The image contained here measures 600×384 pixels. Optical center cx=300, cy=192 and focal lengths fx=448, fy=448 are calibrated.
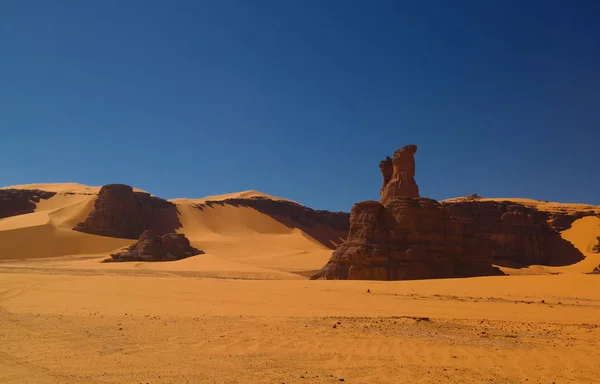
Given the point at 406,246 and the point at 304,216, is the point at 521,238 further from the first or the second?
the point at 304,216

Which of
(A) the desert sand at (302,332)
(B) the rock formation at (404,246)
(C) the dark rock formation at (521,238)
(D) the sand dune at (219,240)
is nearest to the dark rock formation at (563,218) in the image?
(D) the sand dune at (219,240)

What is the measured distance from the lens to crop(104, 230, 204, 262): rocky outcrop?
3588 cm

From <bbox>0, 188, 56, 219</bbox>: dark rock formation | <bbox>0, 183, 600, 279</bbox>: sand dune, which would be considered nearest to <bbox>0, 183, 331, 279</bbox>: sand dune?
<bbox>0, 183, 600, 279</bbox>: sand dune

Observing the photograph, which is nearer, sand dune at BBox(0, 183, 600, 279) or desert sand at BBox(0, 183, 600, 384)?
desert sand at BBox(0, 183, 600, 384)

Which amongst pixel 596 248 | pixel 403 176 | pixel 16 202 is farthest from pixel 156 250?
pixel 596 248

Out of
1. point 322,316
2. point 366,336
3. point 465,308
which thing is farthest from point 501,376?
point 465,308

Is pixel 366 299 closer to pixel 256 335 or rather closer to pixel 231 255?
pixel 256 335

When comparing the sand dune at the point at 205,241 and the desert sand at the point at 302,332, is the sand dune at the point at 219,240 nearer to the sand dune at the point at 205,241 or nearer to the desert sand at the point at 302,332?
the sand dune at the point at 205,241

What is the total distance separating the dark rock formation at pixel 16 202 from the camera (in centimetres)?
5881

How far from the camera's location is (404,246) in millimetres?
24547

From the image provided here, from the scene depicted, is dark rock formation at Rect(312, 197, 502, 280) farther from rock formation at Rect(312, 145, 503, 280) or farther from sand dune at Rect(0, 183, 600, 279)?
sand dune at Rect(0, 183, 600, 279)

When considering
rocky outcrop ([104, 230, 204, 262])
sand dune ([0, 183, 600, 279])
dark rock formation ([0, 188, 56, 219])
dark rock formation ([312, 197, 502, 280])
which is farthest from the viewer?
dark rock formation ([0, 188, 56, 219])

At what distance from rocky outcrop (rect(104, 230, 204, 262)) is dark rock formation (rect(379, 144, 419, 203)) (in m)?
18.1

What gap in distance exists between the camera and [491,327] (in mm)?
8602
